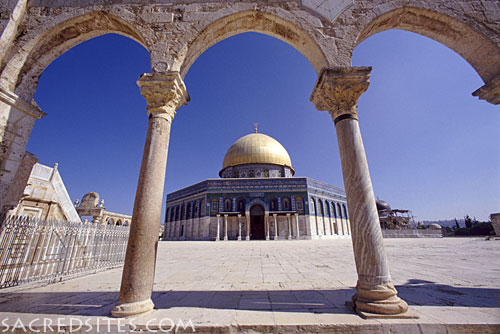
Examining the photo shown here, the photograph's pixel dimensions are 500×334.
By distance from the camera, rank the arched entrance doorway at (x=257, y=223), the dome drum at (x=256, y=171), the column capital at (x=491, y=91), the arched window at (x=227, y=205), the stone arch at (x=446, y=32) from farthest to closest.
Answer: the dome drum at (x=256, y=171) < the arched window at (x=227, y=205) < the arched entrance doorway at (x=257, y=223) < the stone arch at (x=446, y=32) < the column capital at (x=491, y=91)

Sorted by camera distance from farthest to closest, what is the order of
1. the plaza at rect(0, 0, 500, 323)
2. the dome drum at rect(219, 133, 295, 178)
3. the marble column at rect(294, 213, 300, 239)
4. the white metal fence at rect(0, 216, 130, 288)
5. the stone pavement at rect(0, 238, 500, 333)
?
the dome drum at rect(219, 133, 295, 178)
the marble column at rect(294, 213, 300, 239)
the white metal fence at rect(0, 216, 130, 288)
the plaza at rect(0, 0, 500, 323)
the stone pavement at rect(0, 238, 500, 333)

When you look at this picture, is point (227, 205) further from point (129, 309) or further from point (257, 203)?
point (129, 309)

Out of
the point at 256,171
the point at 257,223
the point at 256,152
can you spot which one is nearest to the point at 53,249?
the point at 257,223

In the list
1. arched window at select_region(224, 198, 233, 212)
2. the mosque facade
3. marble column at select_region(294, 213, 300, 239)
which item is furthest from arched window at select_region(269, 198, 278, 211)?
arched window at select_region(224, 198, 233, 212)

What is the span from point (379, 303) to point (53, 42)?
634cm

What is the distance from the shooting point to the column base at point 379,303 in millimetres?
2244

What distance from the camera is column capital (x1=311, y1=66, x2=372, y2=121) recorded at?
314 cm

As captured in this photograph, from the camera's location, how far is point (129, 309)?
2.34 meters

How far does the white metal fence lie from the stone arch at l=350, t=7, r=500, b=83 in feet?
21.6

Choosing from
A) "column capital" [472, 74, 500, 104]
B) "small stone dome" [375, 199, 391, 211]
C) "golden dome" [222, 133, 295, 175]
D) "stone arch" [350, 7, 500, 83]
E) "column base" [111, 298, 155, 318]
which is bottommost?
"column base" [111, 298, 155, 318]

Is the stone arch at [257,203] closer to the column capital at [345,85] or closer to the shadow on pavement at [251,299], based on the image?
the shadow on pavement at [251,299]

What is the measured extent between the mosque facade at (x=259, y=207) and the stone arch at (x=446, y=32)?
67.5ft

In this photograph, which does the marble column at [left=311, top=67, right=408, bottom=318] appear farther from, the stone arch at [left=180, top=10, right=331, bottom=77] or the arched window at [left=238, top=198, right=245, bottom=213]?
the arched window at [left=238, top=198, right=245, bottom=213]

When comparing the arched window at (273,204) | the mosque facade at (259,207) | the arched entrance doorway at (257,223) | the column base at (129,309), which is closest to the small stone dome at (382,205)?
the mosque facade at (259,207)
